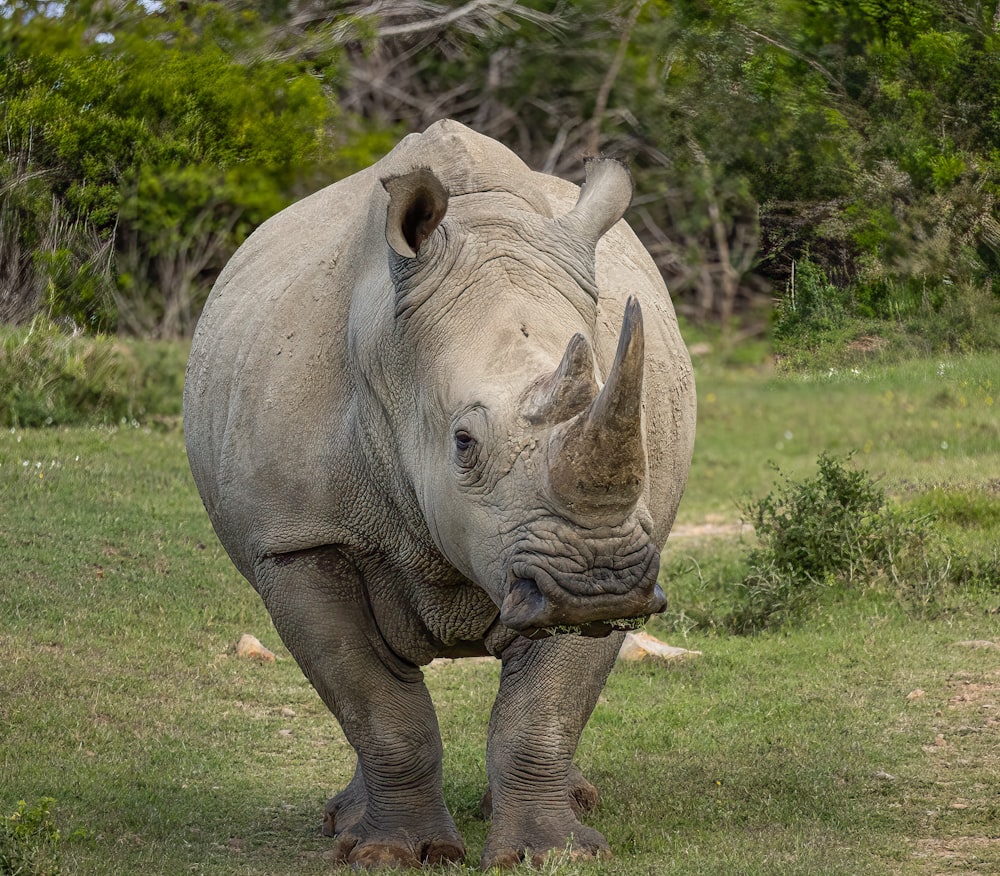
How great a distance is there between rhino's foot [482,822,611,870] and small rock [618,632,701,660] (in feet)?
10.9

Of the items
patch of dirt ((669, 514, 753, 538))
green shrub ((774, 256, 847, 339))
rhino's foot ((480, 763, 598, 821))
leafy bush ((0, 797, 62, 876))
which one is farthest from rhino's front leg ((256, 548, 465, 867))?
patch of dirt ((669, 514, 753, 538))

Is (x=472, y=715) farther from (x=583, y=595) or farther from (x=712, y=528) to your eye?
(x=712, y=528)

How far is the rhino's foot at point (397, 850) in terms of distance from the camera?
600 cm

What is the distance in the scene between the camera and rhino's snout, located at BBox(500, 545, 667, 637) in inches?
180

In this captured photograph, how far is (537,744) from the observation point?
573cm

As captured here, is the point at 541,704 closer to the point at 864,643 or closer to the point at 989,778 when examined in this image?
the point at 989,778

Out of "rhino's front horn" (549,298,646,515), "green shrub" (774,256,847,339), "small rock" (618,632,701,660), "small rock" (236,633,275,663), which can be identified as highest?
"rhino's front horn" (549,298,646,515)

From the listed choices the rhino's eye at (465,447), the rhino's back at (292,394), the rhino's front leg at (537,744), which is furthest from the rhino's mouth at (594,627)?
the rhino's back at (292,394)

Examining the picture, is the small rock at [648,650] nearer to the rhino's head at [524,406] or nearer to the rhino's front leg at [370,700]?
the rhino's front leg at [370,700]

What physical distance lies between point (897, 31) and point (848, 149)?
1.62ft

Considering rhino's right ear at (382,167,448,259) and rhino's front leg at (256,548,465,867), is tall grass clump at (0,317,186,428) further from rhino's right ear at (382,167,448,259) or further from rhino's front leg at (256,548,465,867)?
rhino's right ear at (382,167,448,259)

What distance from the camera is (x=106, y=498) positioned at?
11.5m

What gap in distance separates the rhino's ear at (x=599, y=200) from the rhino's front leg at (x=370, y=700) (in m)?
1.38

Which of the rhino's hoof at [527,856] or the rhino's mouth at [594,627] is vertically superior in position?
the rhino's mouth at [594,627]
